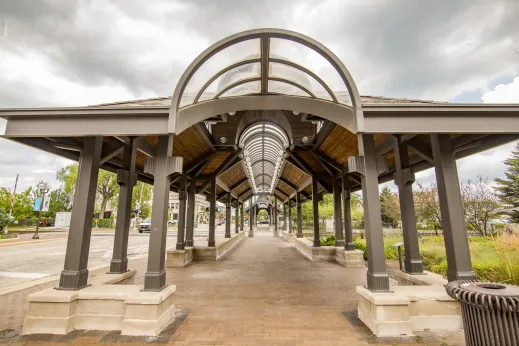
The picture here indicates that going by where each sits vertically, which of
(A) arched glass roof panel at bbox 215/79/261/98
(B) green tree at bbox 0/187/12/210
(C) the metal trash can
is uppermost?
(A) arched glass roof panel at bbox 215/79/261/98

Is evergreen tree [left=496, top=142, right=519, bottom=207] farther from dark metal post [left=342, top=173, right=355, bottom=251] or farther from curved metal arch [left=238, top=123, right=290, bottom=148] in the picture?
curved metal arch [left=238, top=123, right=290, bottom=148]

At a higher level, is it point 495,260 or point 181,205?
point 181,205

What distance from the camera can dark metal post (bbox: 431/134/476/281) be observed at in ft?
15.1

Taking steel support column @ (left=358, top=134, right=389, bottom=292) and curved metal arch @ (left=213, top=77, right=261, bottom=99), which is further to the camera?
curved metal arch @ (left=213, top=77, right=261, bottom=99)

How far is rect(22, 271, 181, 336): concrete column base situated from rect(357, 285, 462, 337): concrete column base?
3851 mm

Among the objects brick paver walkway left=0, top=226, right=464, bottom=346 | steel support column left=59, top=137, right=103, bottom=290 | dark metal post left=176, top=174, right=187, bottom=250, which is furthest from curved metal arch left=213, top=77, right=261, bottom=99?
dark metal post left=176, top=174, right=187, bottom=250

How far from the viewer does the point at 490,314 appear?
2.70m

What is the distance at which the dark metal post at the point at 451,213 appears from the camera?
4598 mm

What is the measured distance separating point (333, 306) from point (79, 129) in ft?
22.2

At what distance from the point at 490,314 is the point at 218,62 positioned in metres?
5.76

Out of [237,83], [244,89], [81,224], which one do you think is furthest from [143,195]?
[237,83]

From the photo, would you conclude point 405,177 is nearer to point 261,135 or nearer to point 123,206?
point 261,135

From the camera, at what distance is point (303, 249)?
14266 millimetres

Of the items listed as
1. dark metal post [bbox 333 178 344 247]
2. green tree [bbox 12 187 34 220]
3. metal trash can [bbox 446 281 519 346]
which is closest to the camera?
metal trash can [bbox 446 281 519 346]
